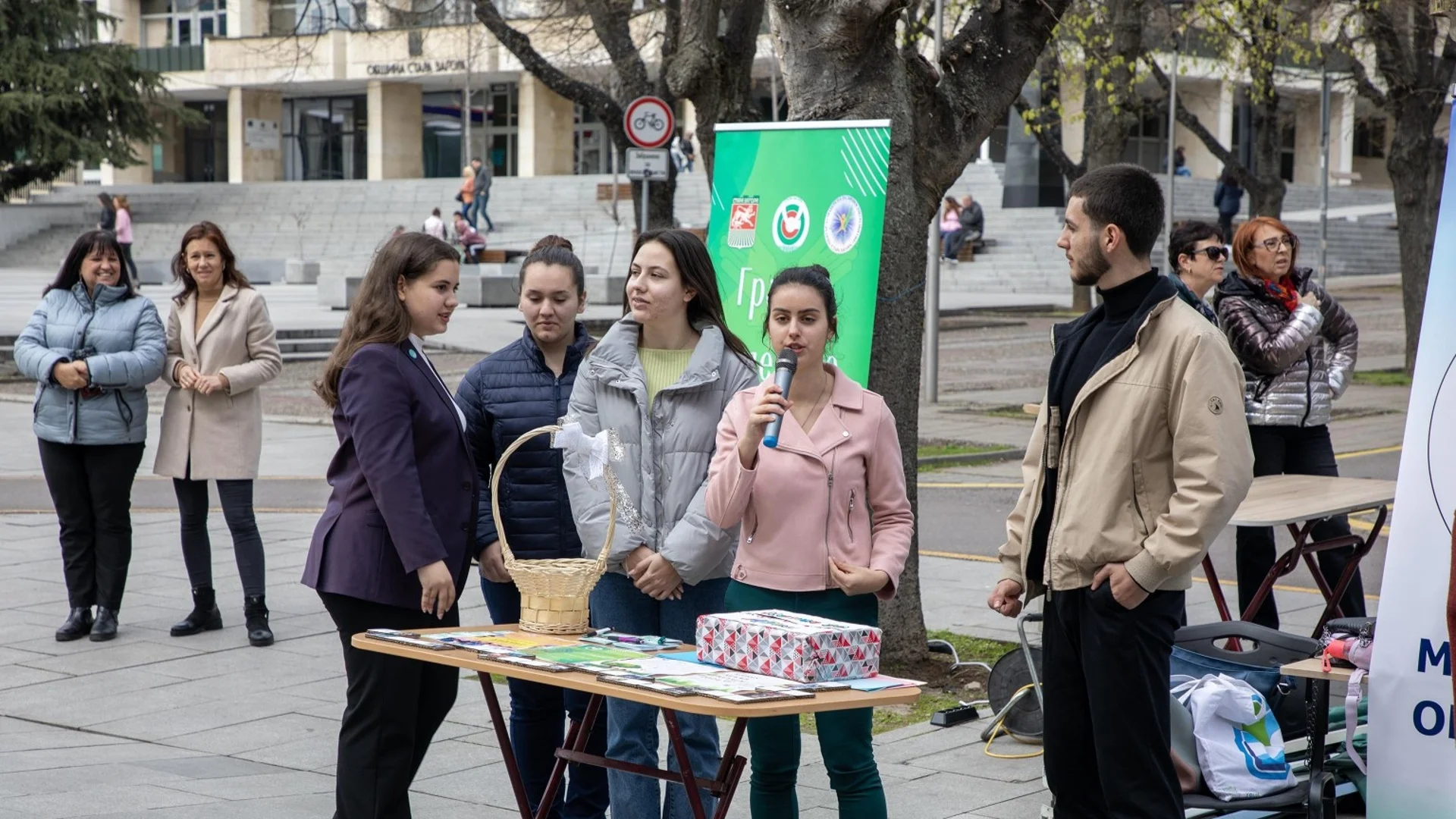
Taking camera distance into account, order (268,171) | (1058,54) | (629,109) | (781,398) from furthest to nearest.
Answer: (268,171)
(1058,54)
(629,109)
(781,398)


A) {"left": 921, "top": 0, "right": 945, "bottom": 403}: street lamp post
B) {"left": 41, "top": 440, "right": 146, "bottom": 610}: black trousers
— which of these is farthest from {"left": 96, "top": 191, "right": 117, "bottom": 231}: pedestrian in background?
{"left": 41, "top": 440, "right": 146, "bottom": 610}: black trousers

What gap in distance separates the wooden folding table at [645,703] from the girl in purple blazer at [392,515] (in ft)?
0.46

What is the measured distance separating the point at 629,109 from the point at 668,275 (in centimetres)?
1175

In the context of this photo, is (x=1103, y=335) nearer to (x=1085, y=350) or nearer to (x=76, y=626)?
(x=1085, y=350)

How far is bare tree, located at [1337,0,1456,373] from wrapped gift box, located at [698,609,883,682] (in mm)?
15872

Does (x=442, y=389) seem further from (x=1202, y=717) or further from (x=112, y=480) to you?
(x=112, y=480)

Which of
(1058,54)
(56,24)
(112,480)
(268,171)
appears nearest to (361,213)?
(56,24)

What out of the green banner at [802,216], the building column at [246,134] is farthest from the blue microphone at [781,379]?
the building column at [246,134]

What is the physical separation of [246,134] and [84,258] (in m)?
57.8

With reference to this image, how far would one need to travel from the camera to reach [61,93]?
1737 inches

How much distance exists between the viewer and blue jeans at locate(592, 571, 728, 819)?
4488 mm

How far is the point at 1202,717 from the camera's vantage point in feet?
15.3

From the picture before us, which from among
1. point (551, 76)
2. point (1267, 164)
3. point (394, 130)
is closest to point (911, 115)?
point (551, 76)

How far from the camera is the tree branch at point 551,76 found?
57.8 feet
